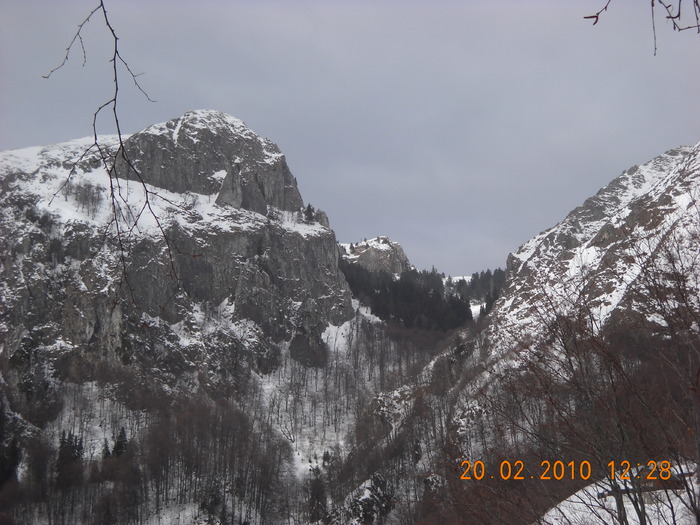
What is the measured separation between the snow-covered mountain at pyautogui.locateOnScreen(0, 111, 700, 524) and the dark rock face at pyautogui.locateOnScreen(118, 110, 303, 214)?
1.94ft

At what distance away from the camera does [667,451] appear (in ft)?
21.4

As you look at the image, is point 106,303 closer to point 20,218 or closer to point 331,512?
point 20,218

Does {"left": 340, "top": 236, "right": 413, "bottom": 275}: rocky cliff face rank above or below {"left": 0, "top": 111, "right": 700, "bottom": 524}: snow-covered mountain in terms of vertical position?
above

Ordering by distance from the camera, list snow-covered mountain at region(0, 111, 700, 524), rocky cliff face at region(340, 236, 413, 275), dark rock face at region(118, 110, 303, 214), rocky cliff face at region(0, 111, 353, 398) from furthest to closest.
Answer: rocky cliff face at region(340, 236, 413, 275) → dark rock face at region(118, 110, 303, 214) → rocky cliff face at region(0, 111, 353, 398) → snow-covered mountain at region(0, 111, 700, 524)

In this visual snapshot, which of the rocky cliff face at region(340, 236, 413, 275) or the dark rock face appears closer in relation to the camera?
the dark rock face

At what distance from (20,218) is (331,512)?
82906mm

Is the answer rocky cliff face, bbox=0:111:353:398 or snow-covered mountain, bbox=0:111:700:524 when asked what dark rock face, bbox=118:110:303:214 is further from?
snow-covered mountain, bbox=0:111:700:524

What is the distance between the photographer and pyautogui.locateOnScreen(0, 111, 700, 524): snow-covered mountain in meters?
7.49

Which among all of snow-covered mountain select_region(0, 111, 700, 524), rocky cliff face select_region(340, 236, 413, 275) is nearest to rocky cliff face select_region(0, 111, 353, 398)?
snow-covered mountain select_region(0, 111, 700, 524)

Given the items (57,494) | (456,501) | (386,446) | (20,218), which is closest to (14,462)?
(57,494)

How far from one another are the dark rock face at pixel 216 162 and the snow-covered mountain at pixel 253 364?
0.59 m

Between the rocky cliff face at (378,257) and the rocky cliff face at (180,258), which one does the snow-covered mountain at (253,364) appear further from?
the rocky cliff face at (378,257)

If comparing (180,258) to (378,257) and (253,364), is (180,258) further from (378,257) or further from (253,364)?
(378,257)

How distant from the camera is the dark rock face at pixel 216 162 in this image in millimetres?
136875
